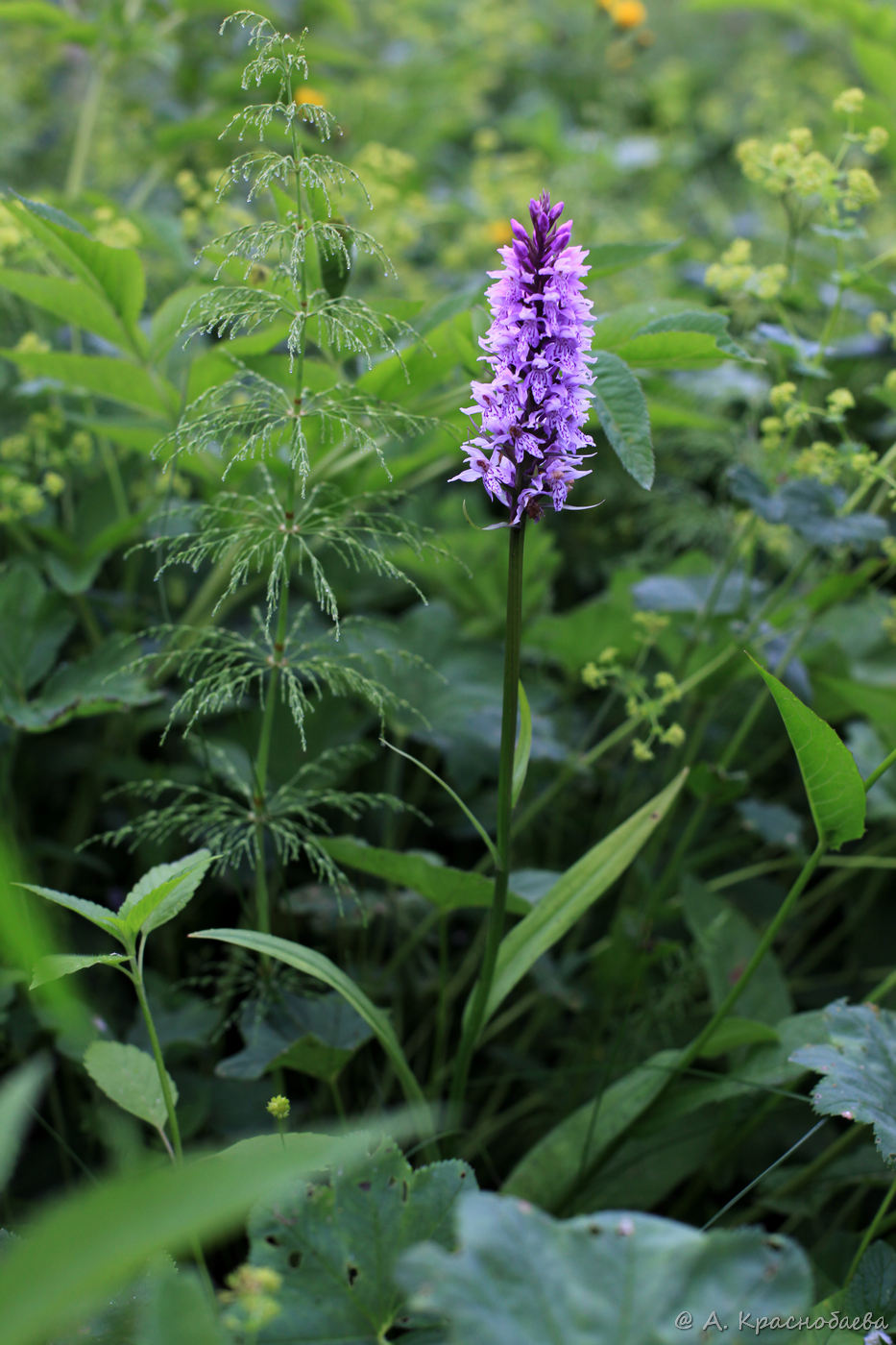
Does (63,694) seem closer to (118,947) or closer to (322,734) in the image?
(322,734)

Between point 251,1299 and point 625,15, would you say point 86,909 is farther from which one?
point 625,15

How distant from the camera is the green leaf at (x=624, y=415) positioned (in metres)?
0.82

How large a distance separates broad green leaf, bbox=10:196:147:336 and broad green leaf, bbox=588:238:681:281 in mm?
512

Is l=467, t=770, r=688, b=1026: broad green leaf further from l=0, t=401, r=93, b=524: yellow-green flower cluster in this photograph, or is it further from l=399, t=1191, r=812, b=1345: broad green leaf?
l=0, t=401, r=93, b=524: yellow-green flower cluster

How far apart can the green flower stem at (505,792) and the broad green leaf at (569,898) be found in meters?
0.02

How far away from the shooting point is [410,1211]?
2.16 feet

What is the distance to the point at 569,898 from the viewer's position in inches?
35.4

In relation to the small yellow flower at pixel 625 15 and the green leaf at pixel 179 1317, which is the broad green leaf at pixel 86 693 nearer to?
the green leaf at pixel 179 1317

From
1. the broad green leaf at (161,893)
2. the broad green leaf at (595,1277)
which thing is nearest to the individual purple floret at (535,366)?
the broad green leaf at (161,893)

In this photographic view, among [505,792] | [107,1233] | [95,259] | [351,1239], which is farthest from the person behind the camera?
[95,259]

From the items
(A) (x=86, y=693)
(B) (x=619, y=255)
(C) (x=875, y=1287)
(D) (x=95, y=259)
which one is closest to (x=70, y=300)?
(D) (x=95, y=259)

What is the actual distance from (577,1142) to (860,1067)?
0.33 meters

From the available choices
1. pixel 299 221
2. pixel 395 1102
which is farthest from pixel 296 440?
pixel 395 1102

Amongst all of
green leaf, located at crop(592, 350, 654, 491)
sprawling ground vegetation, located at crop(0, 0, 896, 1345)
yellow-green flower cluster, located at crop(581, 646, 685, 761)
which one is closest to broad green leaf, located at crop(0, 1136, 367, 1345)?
sprawling ground vegetation, located at crop(0, 0, 896, 1345)
